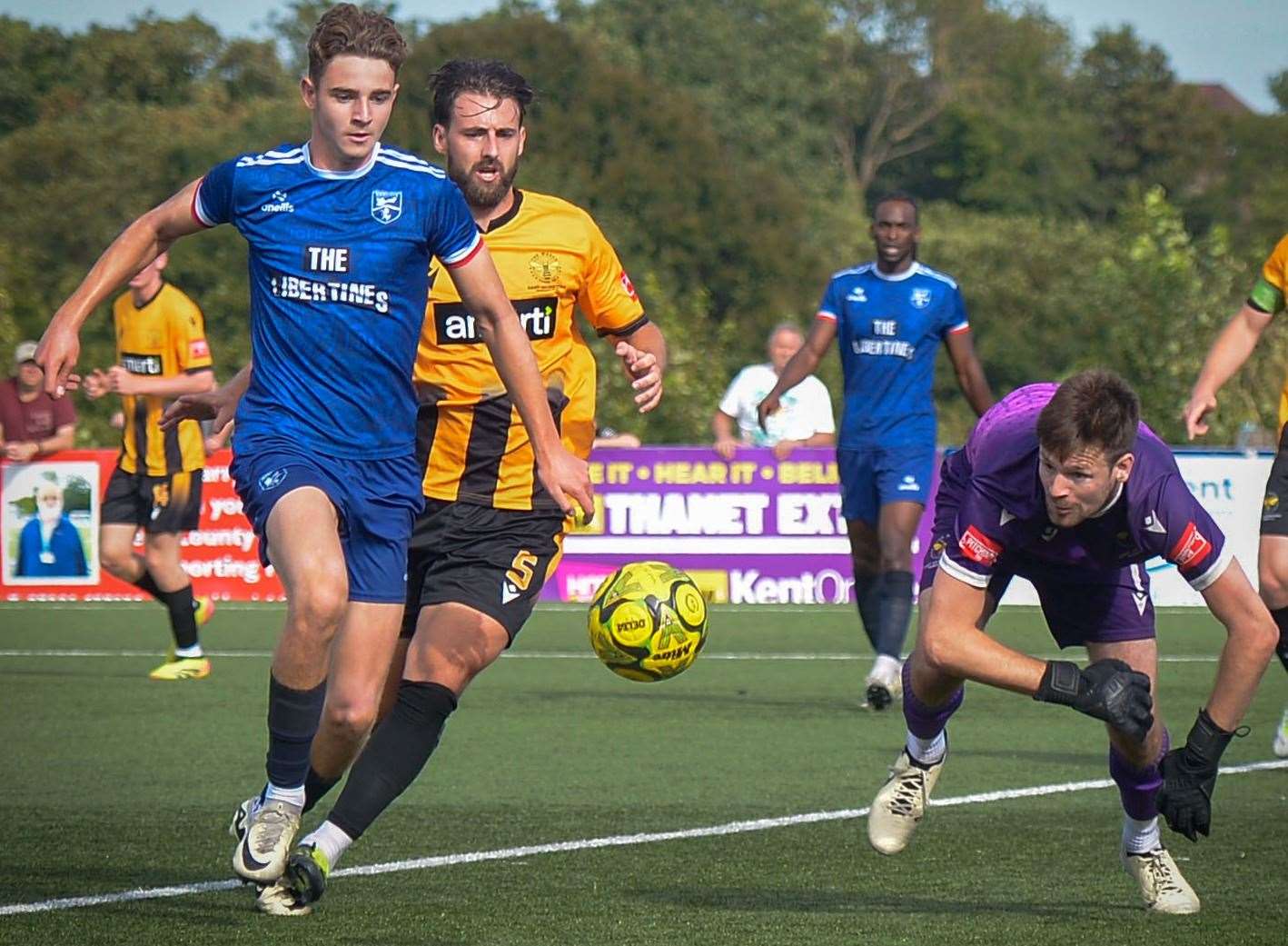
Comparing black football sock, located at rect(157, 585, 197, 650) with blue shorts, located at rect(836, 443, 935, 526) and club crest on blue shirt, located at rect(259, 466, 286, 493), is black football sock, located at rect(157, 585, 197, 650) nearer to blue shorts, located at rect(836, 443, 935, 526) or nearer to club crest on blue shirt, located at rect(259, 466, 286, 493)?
blue shorts, located at rect(836, 443, 935, 526)

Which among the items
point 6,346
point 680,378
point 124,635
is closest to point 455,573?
point 124,635

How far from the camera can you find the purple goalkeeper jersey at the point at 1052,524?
5.73 meters

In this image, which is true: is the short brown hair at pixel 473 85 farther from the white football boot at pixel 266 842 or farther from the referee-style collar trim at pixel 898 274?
the referee-style collar trim at pixel 898 274

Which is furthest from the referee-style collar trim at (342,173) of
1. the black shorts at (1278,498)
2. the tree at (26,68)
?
the tree at (26,68)

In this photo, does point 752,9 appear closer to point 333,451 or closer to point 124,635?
point 124,635

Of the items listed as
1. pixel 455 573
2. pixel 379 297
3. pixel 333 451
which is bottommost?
pixel 455 573

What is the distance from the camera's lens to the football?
6.70 metres

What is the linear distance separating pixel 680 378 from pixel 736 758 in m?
19.5

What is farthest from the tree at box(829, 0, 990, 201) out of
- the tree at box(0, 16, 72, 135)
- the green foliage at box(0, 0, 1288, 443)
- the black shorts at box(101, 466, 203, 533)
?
the black shorts at box(101, 466, 203, 533)

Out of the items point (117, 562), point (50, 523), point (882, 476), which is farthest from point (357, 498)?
point (50, 523)

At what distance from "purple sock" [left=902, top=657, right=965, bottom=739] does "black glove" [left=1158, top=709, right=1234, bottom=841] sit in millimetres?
786

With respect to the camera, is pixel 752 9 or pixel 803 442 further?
pixel 752 9

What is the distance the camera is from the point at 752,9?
3132 inches

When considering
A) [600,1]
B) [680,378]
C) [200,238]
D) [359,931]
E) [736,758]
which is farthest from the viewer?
[600,1]
